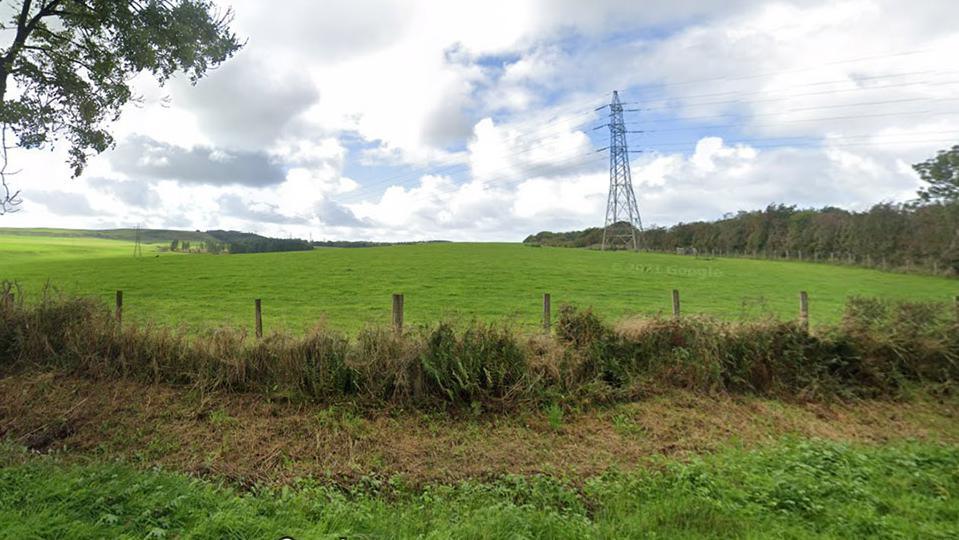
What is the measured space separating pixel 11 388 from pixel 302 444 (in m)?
4.92

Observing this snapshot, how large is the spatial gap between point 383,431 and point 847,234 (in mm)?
68298

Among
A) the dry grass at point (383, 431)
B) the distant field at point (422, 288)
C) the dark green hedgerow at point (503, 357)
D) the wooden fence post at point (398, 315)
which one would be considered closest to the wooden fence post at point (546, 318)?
the dark green hedgerow at point (503, 357)

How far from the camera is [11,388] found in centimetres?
636

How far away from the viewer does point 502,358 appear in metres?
6.97

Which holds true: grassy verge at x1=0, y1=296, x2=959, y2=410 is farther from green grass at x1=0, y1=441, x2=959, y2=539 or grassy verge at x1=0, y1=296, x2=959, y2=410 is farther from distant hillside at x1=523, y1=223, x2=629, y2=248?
distant hillside at x1=523, y1=223, x2=629, y2=248

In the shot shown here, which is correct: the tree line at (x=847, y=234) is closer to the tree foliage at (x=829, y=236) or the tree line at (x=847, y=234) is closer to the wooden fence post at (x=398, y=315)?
the tree foliage at (x=829, y=236)

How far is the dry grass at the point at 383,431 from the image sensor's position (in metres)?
4.94

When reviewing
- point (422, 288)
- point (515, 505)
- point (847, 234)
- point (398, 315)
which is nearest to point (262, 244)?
point (422, 288)

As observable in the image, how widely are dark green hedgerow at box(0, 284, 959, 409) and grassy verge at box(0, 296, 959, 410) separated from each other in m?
0.02

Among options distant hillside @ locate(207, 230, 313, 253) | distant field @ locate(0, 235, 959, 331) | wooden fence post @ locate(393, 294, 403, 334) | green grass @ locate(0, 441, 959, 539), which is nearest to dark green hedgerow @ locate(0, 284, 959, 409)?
wooden fence post @ locate(393, 294, 403, 334)

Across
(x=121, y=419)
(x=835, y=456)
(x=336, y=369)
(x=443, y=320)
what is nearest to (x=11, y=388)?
(x=121, y=419)

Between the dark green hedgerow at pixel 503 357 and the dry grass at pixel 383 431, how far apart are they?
0.35 meters

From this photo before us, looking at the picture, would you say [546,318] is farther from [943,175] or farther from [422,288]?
[943,175]

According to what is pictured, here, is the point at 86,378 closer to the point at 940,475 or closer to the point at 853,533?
the point at 853,533
